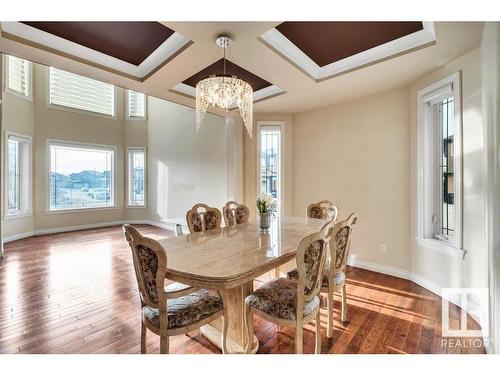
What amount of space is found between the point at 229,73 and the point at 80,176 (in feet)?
18.8

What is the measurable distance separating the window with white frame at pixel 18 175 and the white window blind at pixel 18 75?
107cm

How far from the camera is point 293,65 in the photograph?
268 centimetres

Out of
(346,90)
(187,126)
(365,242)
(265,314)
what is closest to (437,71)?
(346,90)

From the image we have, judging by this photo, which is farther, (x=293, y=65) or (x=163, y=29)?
(x=293, y=65)

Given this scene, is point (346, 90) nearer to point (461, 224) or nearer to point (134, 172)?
point (461, 224)

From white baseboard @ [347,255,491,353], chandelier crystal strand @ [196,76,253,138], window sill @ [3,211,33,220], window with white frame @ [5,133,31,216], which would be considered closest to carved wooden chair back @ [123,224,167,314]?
chandelier crystal strand @ [196,76,253,138]

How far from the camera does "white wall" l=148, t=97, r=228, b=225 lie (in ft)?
18.1

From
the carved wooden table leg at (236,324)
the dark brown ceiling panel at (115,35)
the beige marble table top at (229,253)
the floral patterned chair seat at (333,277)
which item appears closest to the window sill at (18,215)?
the dark brown ceiling panel at (115,35)

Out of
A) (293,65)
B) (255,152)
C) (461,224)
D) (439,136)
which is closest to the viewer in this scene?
(461,224)

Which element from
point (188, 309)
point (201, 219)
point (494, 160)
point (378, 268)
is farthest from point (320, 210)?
point (188, 309)

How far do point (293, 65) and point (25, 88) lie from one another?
252 inches

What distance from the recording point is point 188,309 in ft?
5.26

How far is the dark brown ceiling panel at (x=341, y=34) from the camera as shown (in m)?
2.21
